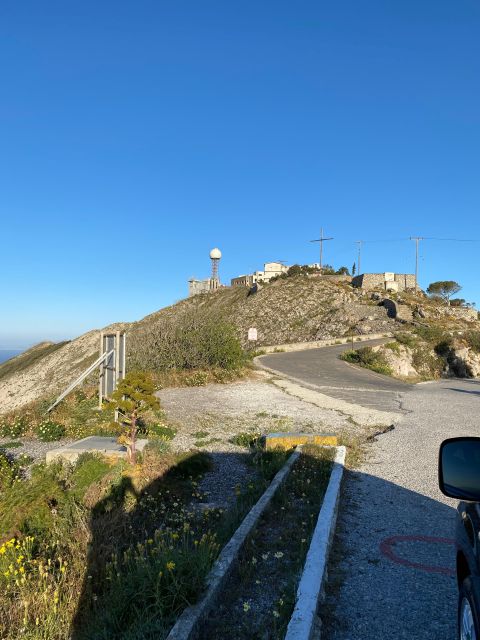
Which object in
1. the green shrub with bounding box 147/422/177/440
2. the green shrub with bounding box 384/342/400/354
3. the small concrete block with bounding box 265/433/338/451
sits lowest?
the green shrub with bounding box 147/422/177/440

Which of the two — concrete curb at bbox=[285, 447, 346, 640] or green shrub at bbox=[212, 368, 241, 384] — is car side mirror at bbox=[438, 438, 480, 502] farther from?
green shrub at bbox=[212, 368, 241, 384]

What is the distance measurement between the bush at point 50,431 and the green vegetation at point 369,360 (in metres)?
17.8

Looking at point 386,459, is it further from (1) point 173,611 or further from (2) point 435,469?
(1) point 173,611

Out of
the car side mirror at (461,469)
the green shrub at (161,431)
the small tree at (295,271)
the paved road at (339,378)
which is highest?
the small tree at (295,271)

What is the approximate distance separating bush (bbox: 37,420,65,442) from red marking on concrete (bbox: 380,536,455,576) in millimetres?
7126

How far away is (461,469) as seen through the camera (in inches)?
94.0

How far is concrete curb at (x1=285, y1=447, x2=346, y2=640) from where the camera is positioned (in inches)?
Answer: 114

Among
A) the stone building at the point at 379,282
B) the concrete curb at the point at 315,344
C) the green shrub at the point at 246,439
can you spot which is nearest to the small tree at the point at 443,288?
the stone building at the point at 379,282

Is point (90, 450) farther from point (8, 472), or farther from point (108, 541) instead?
point (108, 541)

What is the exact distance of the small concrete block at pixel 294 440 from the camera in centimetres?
810

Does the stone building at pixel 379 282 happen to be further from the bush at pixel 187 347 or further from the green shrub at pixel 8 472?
the green shrub at pixel 8 472

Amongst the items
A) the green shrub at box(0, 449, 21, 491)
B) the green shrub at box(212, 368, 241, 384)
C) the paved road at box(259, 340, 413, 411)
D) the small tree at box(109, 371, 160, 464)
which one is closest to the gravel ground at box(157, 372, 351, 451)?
the green shrub at box(212, 368, 241, 384)

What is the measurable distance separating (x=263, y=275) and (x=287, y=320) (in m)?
43.1

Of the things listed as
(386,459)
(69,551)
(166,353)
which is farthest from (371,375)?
(69,551)
